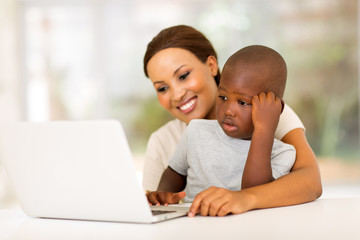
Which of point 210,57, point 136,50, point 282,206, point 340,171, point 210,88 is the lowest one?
point 340,171

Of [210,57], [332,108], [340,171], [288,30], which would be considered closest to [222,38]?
[288,30]

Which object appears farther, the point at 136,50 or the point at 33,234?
the point at 136,50

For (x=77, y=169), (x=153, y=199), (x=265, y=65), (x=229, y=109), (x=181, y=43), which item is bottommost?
(x=153, y=199)

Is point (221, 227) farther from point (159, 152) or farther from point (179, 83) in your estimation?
point (159, 152)

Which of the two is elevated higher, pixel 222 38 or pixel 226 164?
pixel 222 38

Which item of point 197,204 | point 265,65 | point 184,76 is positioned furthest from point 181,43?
point 197,204

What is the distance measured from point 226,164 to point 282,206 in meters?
0.22

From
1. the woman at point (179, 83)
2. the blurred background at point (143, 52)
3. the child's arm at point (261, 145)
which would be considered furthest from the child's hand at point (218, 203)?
the blurred background at point (143, 52)

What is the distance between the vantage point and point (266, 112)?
4.08 ft

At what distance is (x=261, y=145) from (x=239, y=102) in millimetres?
147

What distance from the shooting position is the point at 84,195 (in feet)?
3.19

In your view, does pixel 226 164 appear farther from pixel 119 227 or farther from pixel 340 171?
pixel 340 171

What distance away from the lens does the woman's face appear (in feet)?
6.56

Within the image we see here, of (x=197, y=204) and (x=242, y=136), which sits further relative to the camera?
(x=242, y=136)
